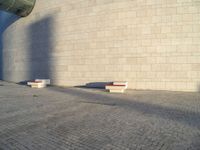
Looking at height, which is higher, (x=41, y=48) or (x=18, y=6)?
(x=18, y=6)

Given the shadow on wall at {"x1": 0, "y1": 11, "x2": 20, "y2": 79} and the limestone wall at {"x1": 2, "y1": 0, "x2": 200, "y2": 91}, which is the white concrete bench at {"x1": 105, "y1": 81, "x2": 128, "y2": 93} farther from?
the shadow on wall at {"x1": 0, "y1": 11, "x2": 20, "y2": 79}

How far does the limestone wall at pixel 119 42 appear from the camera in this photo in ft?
47.7

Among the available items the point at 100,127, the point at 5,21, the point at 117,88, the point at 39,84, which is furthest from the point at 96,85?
the point at 5,21

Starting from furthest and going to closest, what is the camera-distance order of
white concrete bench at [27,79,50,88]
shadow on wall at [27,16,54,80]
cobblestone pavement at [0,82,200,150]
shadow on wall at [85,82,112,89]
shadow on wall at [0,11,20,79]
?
shadow on wall at [0,11,20,79], shadow on wall at [27,16,54,80], white concrete bench at [27,79,50,88], shadow on wall at [85,82,112,89], cobblestone pavement at [0,82,200,150]

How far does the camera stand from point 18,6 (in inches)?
798

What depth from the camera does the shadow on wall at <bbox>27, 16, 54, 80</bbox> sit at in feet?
63.0

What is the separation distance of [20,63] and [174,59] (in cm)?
1389

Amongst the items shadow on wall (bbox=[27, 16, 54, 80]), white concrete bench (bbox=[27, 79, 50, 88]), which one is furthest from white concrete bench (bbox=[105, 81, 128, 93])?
shadow on wall (bbox=[27, 16, 54, 80])

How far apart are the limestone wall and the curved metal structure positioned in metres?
0.63

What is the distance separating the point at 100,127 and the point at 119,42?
10239 mm

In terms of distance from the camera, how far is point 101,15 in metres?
16.6

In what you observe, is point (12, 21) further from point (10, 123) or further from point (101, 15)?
point (10, 123)

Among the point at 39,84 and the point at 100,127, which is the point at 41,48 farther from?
the point at 100,127

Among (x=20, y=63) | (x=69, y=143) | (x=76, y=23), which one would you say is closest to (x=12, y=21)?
(x=20, y=63)
